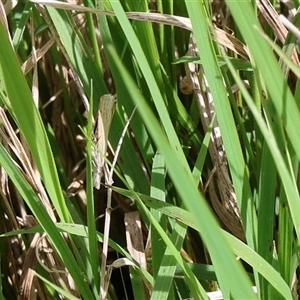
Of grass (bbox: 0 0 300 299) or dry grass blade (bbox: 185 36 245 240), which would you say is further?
dry grass blade (bbox: 185 36 245 240)

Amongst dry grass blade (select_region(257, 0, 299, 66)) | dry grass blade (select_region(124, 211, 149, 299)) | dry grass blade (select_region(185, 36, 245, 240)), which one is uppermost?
dry grass blade (select_region(257, 0, 299, 66))

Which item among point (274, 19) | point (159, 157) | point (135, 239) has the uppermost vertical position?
point (274, 19)

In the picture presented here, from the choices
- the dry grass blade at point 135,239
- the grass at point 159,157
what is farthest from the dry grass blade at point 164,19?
Result: the dry grass blade at point 135,239

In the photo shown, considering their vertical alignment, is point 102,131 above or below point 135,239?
above

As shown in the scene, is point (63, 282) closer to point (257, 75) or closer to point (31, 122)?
point (31, 122)

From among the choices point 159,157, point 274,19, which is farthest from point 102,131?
point 274,19

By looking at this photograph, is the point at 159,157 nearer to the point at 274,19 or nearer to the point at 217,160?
the point at 217,160

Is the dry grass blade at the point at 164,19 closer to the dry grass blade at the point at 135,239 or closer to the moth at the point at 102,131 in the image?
the moth at the point at 102,131

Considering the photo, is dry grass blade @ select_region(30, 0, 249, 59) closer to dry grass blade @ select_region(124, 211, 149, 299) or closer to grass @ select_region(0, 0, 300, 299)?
grass @ select_region(0, 0, 300, 299)

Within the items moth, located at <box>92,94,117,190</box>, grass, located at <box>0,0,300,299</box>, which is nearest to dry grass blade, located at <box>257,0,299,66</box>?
grass, located at <box>0,0,300,299</box>
